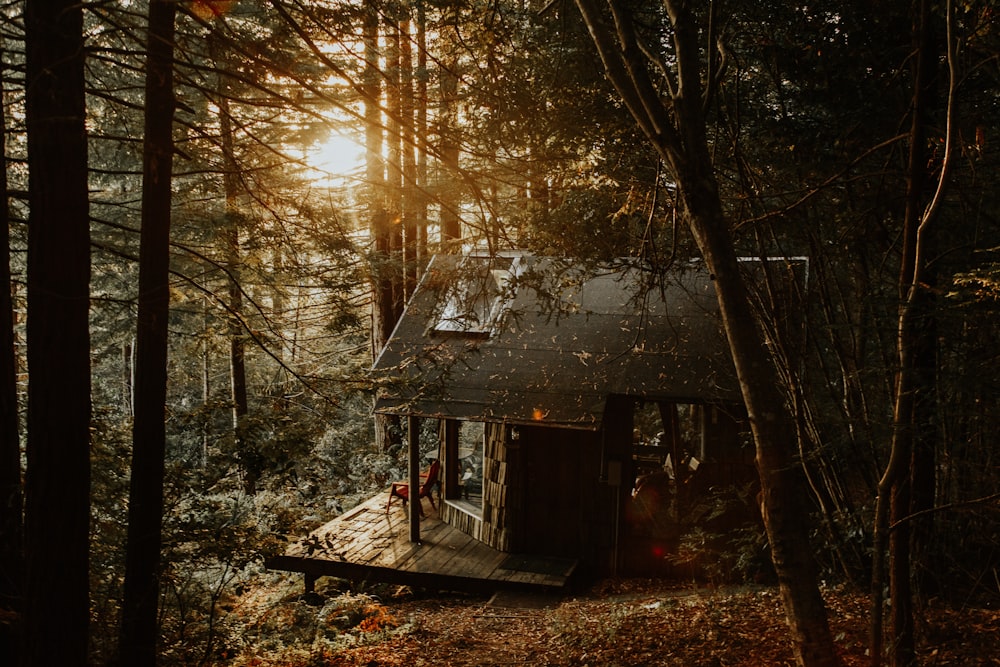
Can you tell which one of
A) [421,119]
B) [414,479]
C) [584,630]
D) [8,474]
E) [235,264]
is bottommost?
[584,630]

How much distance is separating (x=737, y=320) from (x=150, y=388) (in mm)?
4801

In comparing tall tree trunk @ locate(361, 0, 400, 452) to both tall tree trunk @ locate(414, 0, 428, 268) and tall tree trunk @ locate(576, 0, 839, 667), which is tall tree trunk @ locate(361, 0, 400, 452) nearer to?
tall tree trunk @ locate(414, 0, 428, 268)

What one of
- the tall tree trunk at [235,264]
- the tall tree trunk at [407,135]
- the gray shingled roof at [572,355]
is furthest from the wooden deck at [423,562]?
the tall tree trunk at [407,135]

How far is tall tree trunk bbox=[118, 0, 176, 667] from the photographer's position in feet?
19.9

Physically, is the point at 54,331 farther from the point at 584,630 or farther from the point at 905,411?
the point at 584,630

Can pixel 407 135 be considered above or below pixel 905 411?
above

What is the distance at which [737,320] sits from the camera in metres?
5.11

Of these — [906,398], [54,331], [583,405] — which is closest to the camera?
[54,331]

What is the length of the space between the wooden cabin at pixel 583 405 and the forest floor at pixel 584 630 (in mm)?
1066

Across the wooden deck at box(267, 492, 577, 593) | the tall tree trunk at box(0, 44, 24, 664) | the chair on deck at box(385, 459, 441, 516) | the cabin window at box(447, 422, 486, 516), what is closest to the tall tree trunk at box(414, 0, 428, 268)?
the tall tree trunk at box(0, 44, 24, 664)

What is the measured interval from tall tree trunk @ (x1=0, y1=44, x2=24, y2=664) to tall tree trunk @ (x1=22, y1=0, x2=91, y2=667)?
0.41m

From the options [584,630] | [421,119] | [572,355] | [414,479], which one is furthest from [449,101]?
[414,479]

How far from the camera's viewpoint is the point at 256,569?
1349 cm

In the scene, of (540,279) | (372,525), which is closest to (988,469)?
(540,279)
